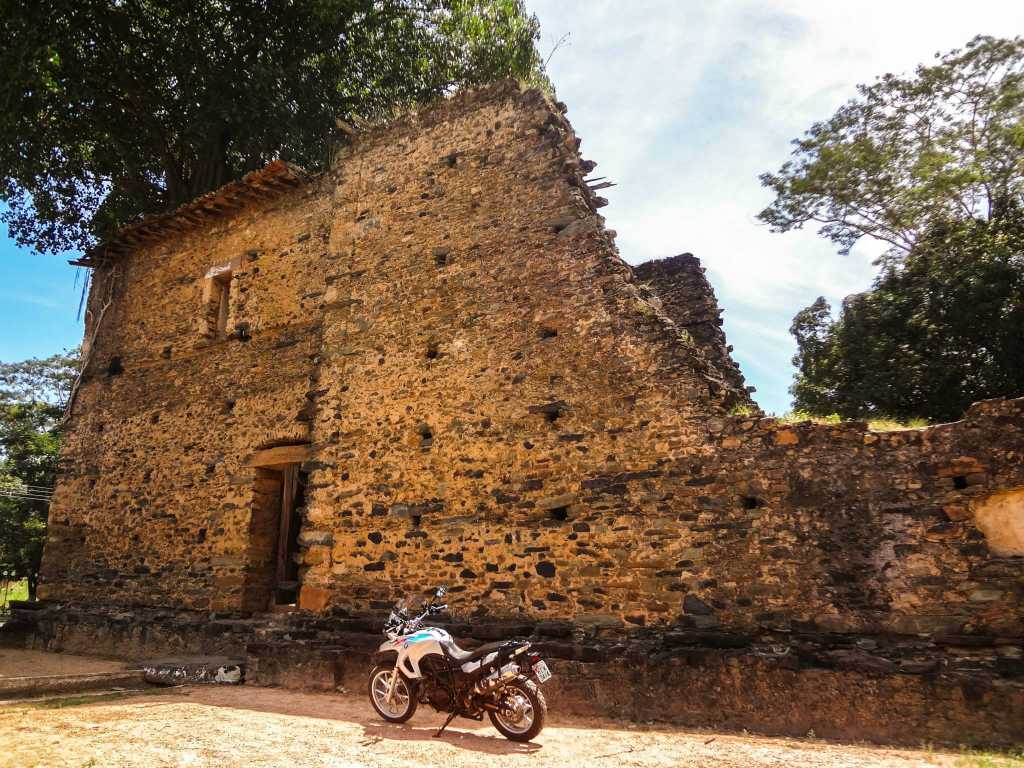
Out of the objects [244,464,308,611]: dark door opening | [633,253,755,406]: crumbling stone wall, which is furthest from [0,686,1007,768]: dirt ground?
[633,253,755,406]: crumbling stone wall

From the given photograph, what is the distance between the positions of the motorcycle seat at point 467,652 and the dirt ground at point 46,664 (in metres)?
5.31

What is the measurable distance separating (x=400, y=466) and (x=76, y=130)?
11.8 m

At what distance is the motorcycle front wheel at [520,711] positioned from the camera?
4387 millimetres

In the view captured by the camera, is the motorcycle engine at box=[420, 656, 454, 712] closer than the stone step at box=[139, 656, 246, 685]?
Yes

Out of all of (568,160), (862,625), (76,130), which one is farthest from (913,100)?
(76,130)

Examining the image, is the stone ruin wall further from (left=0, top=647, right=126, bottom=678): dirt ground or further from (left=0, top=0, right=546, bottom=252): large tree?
(left=0, top=0, right=546, bottom=252): large tree

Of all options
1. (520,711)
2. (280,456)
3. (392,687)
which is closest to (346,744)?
(392,687)

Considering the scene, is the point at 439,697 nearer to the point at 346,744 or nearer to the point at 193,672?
the point at 346,744

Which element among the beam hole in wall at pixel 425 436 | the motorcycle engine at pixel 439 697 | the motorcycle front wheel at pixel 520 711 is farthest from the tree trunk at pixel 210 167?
the motorcycle front wheel at pixel 520 711

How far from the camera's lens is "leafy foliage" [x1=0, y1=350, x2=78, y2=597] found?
20484 millimetres

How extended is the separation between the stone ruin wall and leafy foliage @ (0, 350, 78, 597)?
35.3 feet

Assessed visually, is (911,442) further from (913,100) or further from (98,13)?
(98,13)

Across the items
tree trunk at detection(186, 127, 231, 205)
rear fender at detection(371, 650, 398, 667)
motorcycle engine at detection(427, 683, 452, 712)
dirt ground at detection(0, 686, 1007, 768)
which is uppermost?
tree trunk at detection(186, 127, 231, 205)

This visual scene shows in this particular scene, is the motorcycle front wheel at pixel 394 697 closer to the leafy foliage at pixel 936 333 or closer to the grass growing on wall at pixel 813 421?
the grass growing on wall at pixel 813 421
